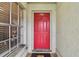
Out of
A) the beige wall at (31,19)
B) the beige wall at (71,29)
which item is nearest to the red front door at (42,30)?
the beige wall at (31,19)

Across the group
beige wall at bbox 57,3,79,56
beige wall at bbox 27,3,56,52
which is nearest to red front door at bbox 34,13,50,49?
beige wall at bbox 27,3,56,52

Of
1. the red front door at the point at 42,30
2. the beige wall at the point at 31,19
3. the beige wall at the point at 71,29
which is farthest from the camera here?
the red front door at the point at 42,30

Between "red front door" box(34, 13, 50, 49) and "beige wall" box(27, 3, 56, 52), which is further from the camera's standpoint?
"red front door" box(34, 13, 50, 49)

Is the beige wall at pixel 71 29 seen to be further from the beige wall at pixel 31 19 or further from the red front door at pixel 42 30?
the red front door at pixel 42 30

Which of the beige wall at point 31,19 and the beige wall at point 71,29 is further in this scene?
the beige wall at point 31,19

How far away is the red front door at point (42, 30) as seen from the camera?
4.90 meters

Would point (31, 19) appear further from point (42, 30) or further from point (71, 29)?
point (71, 29)

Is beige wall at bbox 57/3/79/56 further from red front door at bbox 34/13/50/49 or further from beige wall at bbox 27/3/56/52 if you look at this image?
red front door at bbox 34/13/50/49

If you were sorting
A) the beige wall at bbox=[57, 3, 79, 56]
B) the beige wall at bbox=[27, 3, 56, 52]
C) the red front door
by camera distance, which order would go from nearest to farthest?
the beige wall at bbox=[57, 3, 79, 56]
the beige wall at bbox=[27, 3, 56, 52]
the red front door

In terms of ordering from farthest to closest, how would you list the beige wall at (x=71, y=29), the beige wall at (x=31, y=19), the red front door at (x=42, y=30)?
the red front door at (x=42, y=30) → the beige wall at (x=31, y=19) → the beige wall at (x=71, y=29)

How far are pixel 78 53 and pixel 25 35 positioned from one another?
2764 mm

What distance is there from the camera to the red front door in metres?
4.90

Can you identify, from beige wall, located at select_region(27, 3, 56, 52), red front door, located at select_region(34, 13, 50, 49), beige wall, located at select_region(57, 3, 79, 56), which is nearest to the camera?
beige wall, located at select_region(57, 3, 79, 56)

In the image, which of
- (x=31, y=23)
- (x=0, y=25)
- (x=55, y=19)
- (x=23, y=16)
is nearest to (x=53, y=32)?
(x=55, y=19)
